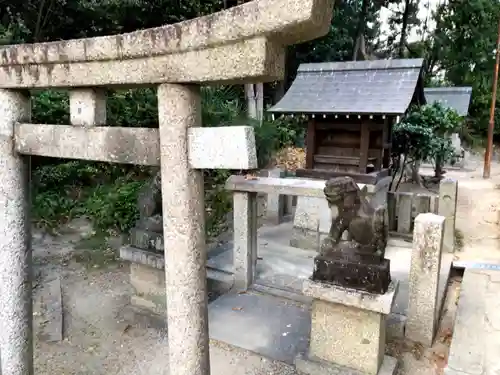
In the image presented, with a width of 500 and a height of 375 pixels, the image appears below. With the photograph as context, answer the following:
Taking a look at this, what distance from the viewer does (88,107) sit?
2.57m

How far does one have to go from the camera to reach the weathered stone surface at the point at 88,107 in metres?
2.57

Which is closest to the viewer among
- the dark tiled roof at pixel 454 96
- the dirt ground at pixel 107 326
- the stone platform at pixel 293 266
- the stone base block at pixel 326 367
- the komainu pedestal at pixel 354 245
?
the komainu pedestal at pixel 354 245

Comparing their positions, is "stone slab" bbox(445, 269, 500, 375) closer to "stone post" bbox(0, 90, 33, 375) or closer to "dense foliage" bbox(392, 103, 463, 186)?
"stone post" bbox(0, 90, 33, 375)

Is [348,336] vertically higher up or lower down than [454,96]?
lower down

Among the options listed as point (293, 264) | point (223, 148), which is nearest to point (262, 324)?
point (293, 264)

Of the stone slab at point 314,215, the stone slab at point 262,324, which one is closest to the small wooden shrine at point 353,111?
the stone slab at point 314,215

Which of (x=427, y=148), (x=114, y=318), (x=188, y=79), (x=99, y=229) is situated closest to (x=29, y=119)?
(x=188, y=79)

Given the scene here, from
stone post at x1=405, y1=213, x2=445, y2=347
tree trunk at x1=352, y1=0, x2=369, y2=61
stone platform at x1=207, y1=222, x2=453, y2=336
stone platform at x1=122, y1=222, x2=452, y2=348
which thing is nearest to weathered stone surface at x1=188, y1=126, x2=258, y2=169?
stone platform at x1=122, y1=222, x2=452, y2=348

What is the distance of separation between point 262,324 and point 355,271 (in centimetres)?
175

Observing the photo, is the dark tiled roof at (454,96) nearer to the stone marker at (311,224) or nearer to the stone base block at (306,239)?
the stone marker at (311,224)

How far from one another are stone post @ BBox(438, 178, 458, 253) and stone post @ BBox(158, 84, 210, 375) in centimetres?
606

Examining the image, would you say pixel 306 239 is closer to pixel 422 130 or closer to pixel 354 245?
pixel 354 245

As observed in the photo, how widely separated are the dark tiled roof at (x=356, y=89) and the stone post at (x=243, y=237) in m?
3.09

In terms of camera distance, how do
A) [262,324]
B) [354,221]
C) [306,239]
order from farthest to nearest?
[306,239]
[262,324]
[354,221]
